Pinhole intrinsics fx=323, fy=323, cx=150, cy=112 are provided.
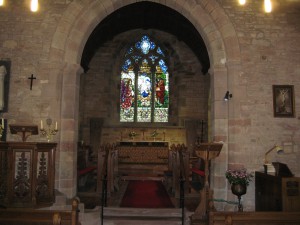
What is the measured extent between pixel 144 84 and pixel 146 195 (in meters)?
7.25

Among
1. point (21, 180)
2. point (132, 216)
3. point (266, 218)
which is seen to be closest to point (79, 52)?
→ point (21, 180)

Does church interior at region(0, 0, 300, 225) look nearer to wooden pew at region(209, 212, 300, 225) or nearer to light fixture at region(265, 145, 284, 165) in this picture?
light fixture at region(265, 145, 284, 165)

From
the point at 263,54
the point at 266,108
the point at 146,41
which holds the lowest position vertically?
the point at 266,108

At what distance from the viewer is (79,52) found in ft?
24.8

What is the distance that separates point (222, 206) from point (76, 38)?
4961 millimetres

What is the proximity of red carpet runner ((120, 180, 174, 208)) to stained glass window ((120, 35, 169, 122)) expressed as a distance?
4364mm

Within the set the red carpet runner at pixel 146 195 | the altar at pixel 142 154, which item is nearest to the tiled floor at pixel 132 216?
the red carpet runner at pixel 146 195

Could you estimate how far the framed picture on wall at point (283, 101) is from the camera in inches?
281

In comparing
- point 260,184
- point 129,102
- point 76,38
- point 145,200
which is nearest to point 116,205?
point 145,200

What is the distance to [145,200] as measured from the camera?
25.1ft

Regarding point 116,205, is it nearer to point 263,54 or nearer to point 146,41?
point 263,54

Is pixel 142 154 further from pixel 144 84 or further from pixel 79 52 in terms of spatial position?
pixel 79 52

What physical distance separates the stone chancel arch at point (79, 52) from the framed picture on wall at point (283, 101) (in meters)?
1.07

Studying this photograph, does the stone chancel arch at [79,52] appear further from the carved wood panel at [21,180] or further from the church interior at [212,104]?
the carved wood panel at [21,180]
